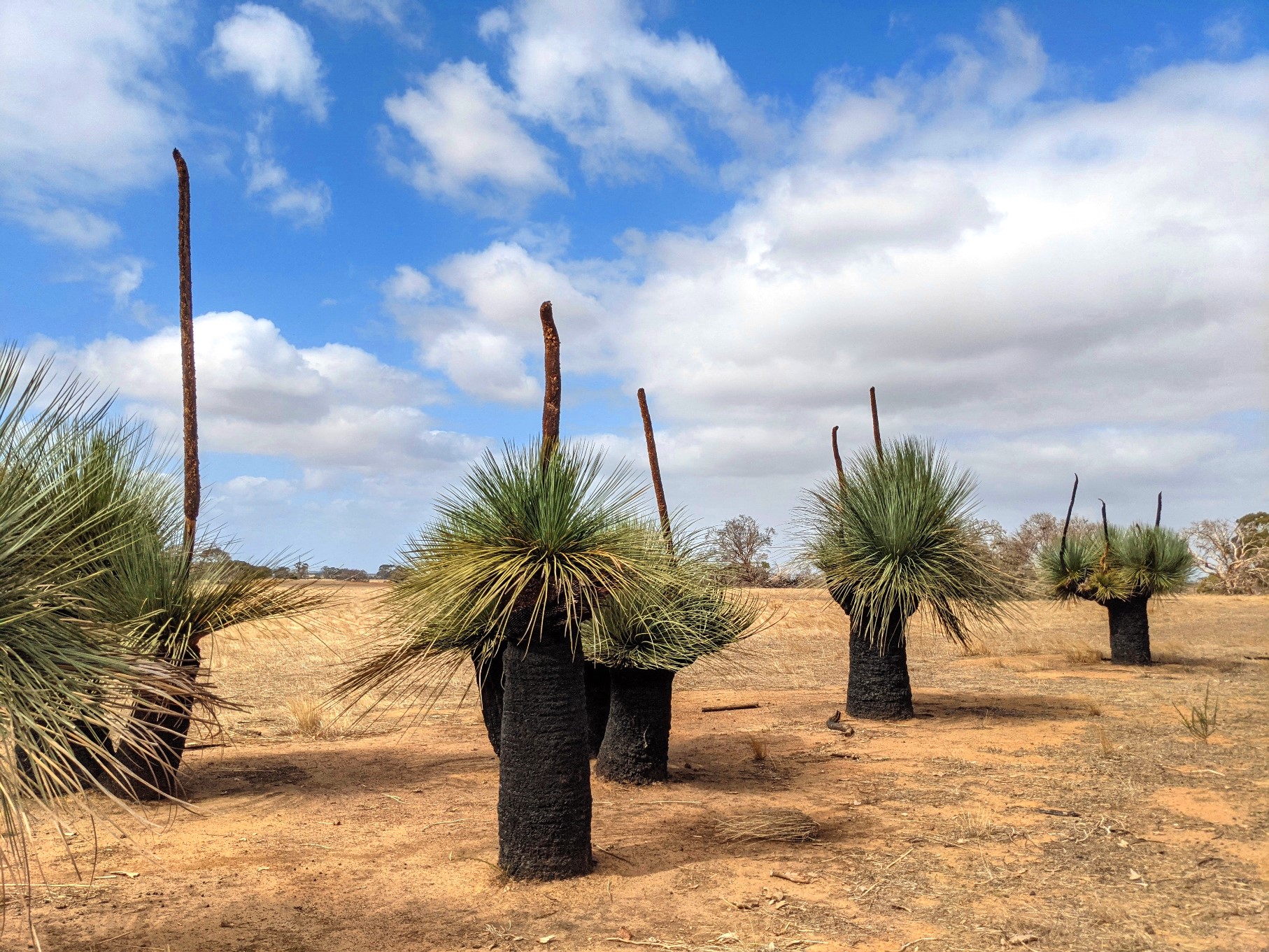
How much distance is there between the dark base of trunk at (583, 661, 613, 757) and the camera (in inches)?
363

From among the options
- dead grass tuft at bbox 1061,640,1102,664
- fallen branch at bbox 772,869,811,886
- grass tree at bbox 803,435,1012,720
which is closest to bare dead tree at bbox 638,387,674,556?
grass tree at bbox 803,435,1012,720

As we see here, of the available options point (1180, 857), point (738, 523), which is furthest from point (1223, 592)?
point (1180, 857)

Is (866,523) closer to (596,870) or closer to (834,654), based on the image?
(596,870)

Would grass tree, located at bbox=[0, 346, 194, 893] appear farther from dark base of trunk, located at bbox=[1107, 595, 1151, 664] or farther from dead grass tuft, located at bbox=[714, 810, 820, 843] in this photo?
dark base of trunk, located at bbox=[1107, 595, 1151, 664]

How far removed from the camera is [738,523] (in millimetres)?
47000

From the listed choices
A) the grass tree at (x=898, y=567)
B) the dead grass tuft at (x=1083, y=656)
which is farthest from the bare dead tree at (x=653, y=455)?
the dead grass tuft at (x=1083, y=656)

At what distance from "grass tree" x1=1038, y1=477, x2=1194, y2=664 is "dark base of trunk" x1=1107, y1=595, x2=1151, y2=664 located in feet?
0.05

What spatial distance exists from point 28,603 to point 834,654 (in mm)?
22671

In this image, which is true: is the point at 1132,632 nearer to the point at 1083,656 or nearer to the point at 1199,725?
the point at 1083,656

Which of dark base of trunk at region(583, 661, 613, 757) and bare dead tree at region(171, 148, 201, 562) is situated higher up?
bare dead tree at region(171, 148, 201, 562)

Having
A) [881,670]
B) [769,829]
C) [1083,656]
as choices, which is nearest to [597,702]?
[769,829]

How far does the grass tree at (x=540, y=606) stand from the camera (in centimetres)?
573

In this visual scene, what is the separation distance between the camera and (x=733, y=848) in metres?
6.65

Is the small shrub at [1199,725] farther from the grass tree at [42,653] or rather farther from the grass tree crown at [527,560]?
the grass tree at [42,653]
